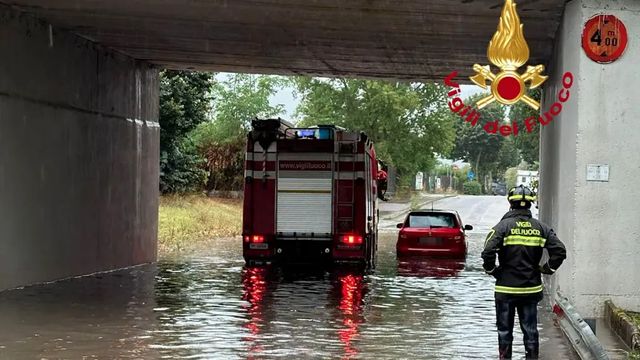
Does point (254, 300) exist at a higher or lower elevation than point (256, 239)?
lower

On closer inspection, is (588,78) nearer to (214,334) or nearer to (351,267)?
(214,334)

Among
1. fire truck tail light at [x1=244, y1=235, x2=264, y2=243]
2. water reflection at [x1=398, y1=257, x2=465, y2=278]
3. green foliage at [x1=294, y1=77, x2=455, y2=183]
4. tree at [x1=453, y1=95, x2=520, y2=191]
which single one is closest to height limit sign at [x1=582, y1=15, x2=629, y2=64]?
water reflection at [x1=398, y1=257, x2=465, y2=278]

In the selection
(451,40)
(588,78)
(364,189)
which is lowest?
(364,189)

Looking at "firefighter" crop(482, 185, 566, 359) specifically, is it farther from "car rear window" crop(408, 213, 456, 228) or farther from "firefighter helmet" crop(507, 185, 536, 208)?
"car rear window" crop(408, 213, 456, 228)

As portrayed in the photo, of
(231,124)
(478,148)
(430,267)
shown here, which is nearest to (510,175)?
(478,148)

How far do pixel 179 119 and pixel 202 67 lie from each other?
44.5 ft

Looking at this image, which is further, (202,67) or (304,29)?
(202,67)

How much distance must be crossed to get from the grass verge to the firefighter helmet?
18.9m

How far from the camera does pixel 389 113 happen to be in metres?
58.2

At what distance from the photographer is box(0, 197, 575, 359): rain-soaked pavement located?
1054 centimetres

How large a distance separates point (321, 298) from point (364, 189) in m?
4.84

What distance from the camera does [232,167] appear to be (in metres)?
53.1

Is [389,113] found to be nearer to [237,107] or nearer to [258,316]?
[237,107]

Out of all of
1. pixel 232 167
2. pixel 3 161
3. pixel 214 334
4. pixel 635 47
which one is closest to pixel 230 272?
pixel 3 161
